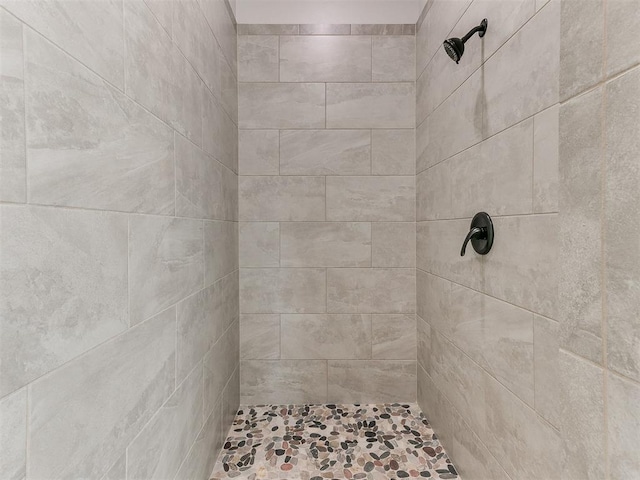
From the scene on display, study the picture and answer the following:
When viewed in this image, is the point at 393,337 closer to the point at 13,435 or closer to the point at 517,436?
the point at 517,436

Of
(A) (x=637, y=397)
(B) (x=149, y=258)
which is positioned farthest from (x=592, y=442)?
(B) (x=149, y=258)

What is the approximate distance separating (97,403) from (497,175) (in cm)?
114

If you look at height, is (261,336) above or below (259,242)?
below

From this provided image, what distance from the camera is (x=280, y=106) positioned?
1.95 meters

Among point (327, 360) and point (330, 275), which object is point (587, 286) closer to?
point (330, 275)

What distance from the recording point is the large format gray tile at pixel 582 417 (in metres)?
0.48

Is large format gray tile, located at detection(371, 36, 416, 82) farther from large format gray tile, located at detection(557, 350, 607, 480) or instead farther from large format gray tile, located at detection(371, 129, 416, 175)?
large format gray tile, located at detection(557, 350, 607, 480)

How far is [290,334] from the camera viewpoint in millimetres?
1974

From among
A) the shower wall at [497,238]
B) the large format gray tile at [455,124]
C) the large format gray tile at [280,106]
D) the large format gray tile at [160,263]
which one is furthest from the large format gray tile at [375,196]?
the large format gray tile at [160,263]

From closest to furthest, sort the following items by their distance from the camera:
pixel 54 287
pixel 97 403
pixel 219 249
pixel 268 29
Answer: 1. pixel 54 287
2. pixel 97 403
3. pixel 219 249
4. pixel 268 29

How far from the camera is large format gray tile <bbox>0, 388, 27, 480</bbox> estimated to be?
0.46 meters

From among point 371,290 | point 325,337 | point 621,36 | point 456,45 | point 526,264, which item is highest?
point 456,45

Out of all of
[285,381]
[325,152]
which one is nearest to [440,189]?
[325,152]

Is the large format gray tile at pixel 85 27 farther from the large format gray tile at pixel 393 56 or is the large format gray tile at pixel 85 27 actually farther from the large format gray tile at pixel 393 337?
the large format gray tile at pixel 393 337
